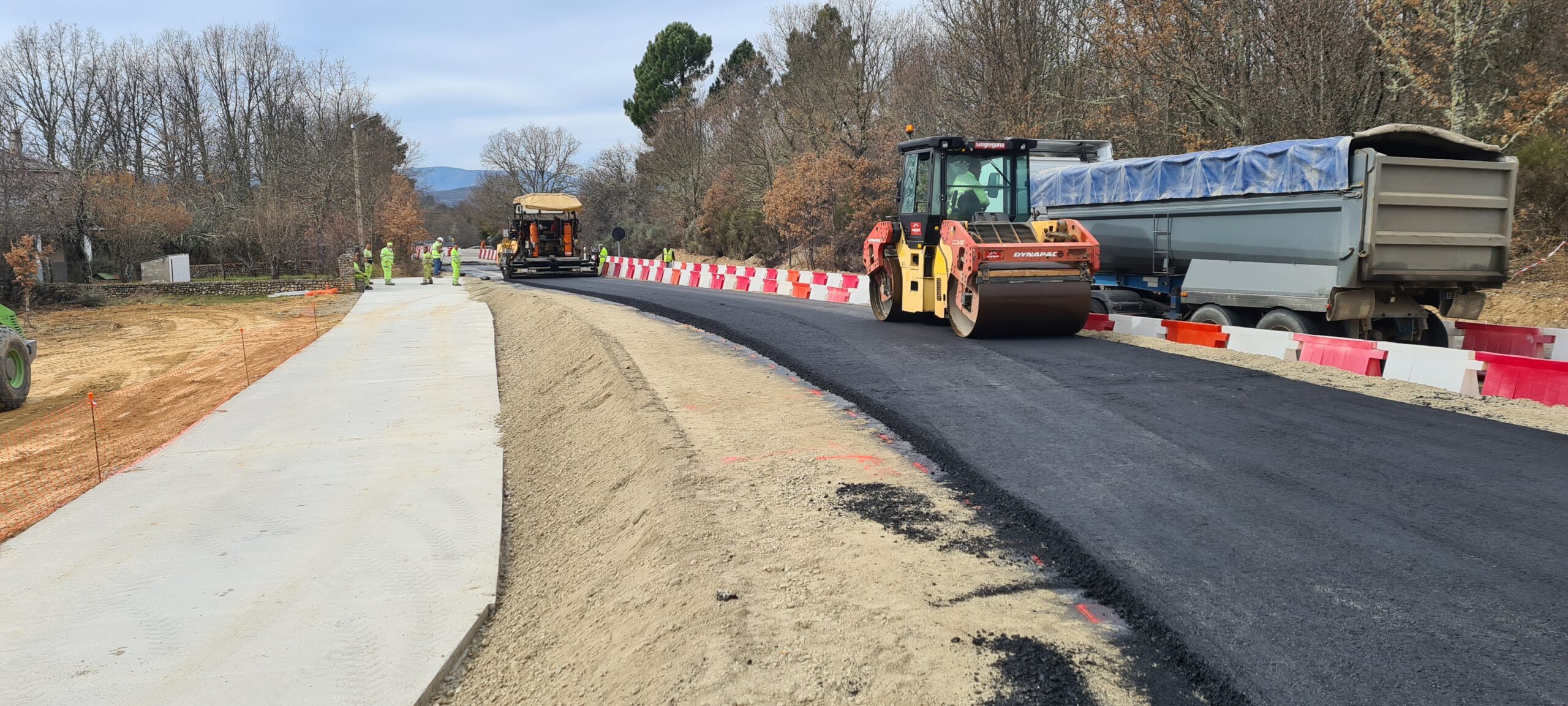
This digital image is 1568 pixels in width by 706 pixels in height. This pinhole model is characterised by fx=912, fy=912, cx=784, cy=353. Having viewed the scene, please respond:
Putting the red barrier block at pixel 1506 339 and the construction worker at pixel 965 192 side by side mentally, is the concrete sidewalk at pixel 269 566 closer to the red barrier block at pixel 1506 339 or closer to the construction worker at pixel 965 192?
the construction worker at pixel 965 192

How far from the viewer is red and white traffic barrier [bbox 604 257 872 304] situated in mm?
19188

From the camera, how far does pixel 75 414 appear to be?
40.5ft

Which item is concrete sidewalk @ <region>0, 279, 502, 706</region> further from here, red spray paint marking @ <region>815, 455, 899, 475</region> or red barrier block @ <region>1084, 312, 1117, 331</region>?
red barrier block @ <region>1084, 312, 1117, 331</region>

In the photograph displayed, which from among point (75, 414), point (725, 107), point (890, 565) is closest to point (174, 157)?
point (725, 107)

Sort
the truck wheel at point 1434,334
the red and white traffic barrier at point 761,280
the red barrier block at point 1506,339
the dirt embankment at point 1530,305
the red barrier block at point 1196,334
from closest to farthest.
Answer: the red barrier block at point 1506,339, the truck wheel at point 1434,334, the red barrier block at point 1196,334, the dirt embankment at point 1530,305, the red and white traffic barrier at point 761,280

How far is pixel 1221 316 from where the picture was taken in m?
10.9

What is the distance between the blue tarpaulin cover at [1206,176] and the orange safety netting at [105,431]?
35.9ft

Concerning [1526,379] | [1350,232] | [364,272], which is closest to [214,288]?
[364,272]

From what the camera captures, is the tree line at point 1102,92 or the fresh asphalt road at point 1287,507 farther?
the tree line at point 1102,92

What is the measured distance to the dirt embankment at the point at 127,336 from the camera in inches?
563

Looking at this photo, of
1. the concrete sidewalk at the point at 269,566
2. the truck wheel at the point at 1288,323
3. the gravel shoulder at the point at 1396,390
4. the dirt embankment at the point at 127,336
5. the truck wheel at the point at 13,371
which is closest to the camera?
the concrete sidewalk at the point at 269,566

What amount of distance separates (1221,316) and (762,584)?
28.4ft

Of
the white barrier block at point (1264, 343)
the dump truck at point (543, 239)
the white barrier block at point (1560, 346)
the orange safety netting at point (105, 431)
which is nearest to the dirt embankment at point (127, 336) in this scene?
the orange safety netting at point (105, 431)

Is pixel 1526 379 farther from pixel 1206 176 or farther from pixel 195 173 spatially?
pixel 195 173
